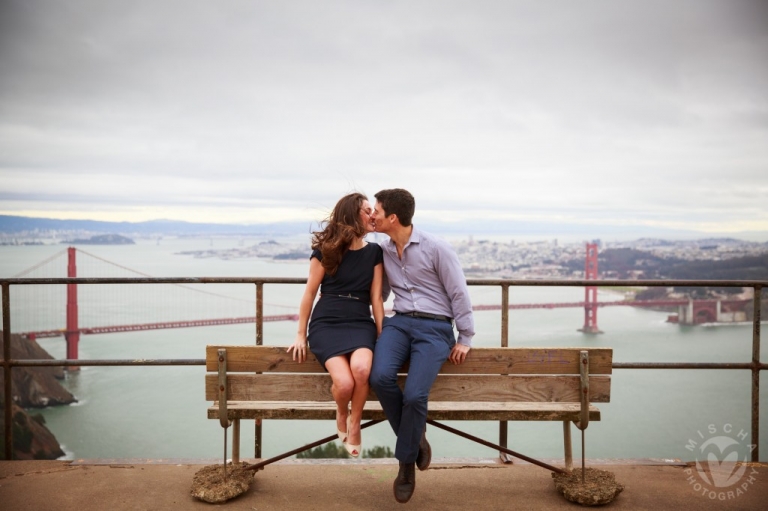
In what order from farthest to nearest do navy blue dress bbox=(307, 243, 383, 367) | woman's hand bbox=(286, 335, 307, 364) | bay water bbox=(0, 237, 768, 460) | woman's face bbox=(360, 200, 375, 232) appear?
bay water bbox=(0, 237, 768, 460) < woman's face bbox=(360, 200, 375, 232) < navy blue dress bbox=(307, 243, 383, 367) < woman's hand bbox=(286, 335, 307, 364)

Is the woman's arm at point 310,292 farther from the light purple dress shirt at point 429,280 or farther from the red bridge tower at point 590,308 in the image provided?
the red bridge tower at point 590,308

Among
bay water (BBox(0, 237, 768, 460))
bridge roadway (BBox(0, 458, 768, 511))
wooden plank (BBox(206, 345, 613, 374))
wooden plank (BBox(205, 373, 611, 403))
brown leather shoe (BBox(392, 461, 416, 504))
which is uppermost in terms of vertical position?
wooden plank (BBox(206, 345, 613, 374))

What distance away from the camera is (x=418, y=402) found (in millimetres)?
2580

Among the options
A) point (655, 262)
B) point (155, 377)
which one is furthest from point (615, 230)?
point (155, 377)

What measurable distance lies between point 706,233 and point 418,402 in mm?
156056

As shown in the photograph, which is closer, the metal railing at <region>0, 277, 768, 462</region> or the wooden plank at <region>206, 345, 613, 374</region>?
the wooden plank at <region>206, 345, 613, 374</region>

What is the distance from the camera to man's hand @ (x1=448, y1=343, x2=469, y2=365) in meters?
2.75

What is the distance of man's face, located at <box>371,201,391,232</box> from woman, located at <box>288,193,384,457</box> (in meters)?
0.03

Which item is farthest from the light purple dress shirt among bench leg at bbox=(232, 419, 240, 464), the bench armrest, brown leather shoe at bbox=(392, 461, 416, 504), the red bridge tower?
the red bridge tower

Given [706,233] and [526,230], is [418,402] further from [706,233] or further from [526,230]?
[706,233]

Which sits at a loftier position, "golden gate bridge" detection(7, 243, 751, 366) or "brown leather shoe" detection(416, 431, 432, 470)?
"brown leather shoe" detection(416, 431, 432, 470)

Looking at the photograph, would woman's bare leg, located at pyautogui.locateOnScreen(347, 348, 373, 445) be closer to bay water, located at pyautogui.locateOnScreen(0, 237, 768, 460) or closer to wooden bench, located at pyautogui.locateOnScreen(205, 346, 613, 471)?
wooden bench, located at pyautogui.locateOnScreen(205, 346, 613, 471)

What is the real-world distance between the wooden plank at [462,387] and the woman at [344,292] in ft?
0.39

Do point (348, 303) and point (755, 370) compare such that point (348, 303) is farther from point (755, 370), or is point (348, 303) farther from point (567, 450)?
point (755, 370)
